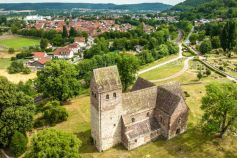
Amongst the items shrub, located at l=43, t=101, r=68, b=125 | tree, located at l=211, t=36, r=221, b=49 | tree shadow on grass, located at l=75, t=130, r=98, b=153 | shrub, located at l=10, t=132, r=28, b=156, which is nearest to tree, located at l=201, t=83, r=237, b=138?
tree shadow on grass, located at l=75, t=130, r=98, b=153

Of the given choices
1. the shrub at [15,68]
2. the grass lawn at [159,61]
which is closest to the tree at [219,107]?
the grass lawn at [159,61]

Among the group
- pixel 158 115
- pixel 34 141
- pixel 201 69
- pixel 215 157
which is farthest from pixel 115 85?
pixel 201 69

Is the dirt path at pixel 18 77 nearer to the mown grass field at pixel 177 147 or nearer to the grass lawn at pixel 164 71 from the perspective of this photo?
the grass lawn at pixel 164 71

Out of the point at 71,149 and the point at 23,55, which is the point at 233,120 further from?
the point at 23,55

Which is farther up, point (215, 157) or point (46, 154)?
point (46, 154)

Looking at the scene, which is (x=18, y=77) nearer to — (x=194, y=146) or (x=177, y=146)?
(x=177, y=146)

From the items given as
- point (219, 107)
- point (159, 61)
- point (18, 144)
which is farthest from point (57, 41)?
point (219, 107)
